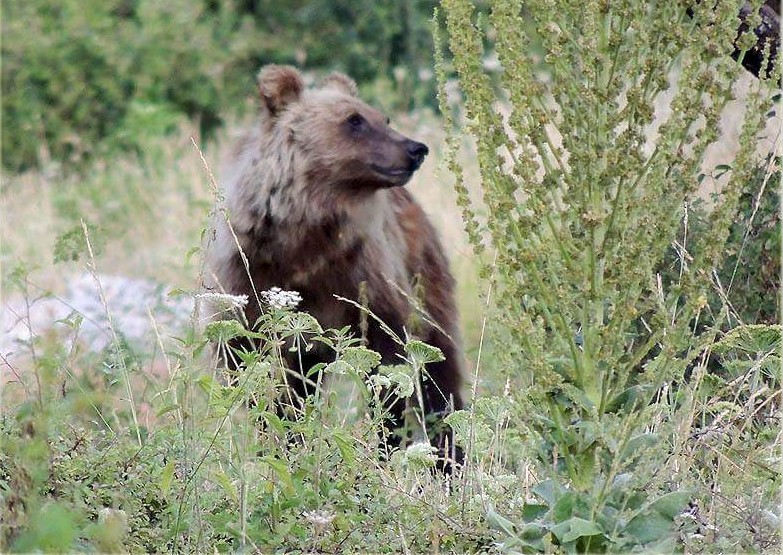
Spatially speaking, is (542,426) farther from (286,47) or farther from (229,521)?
(286,47)

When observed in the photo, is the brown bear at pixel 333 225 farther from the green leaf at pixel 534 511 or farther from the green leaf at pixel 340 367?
the green leaf at pixel 534 511

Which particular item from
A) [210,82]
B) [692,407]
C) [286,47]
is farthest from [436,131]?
[692,407]

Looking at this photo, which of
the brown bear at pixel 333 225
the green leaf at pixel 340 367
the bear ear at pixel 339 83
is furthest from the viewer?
the bear ear at pixel 339 83

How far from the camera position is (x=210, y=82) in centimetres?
1291

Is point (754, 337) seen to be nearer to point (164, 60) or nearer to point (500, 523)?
point (500, 523)

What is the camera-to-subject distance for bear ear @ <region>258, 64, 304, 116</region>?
6.30 meters

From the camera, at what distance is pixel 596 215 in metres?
3.24

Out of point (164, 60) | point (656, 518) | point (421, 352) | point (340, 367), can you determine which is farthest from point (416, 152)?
point (164, 60)

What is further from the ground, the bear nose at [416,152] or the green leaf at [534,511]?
the bear nose at [416,152]

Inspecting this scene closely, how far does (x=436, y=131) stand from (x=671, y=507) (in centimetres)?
837

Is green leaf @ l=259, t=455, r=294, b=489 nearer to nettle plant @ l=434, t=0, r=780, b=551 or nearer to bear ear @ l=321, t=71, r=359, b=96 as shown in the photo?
nettle plant @ l=434, t=0, r=780, b=551

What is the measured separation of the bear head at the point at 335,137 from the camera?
612cm

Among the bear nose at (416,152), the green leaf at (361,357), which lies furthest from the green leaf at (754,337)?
the bear nose at (416,152)

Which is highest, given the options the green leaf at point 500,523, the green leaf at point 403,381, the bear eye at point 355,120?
the bear eye at point 355,120
